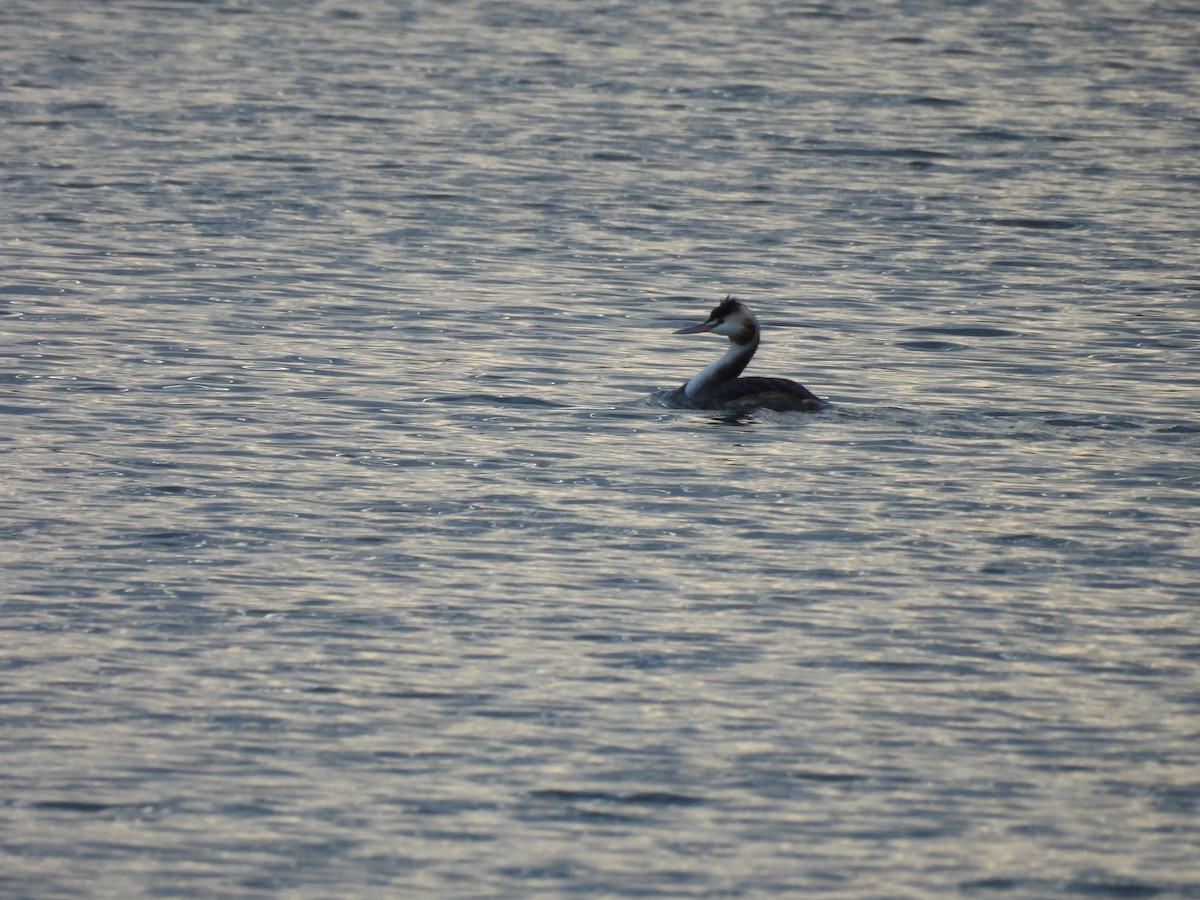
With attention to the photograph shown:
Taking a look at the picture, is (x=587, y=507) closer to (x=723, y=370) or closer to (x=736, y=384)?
(x=736, y=384)

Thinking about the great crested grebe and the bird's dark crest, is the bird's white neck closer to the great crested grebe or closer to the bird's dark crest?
the great crested grebe

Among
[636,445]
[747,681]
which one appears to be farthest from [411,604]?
[636,445]

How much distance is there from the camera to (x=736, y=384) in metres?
17.6

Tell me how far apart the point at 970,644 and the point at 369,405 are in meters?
6.59

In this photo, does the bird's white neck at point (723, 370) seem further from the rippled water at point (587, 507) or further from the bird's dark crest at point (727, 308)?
the rippled water at point (587, 507)

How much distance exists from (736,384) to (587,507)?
333cm

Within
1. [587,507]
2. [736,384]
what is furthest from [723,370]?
[587,507]

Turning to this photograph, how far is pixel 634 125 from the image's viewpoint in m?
31.5

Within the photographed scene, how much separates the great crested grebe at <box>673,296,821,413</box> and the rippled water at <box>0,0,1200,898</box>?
20 centimetres

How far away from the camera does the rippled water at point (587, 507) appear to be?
32.2ft

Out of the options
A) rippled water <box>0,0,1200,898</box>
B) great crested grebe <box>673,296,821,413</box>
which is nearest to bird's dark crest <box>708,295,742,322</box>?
great crested grebe <box>673,296,821,413</box>

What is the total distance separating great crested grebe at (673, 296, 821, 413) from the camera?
17.4m

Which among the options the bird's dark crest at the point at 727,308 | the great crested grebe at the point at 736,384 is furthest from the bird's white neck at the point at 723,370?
the bird's dark crest at the point at 727,308

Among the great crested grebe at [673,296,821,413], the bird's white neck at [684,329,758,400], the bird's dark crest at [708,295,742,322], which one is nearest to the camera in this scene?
the great crested grebe at [673,296,821,413]
